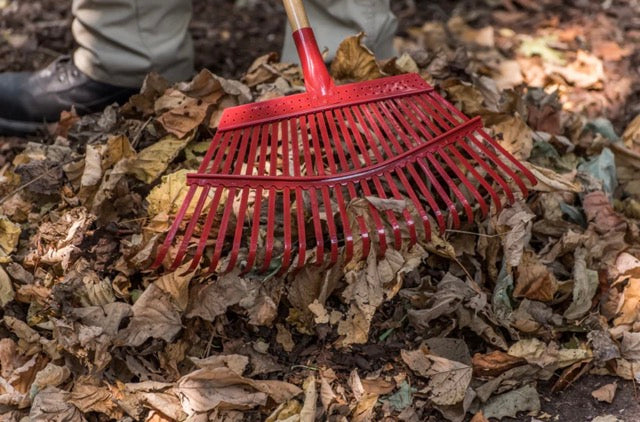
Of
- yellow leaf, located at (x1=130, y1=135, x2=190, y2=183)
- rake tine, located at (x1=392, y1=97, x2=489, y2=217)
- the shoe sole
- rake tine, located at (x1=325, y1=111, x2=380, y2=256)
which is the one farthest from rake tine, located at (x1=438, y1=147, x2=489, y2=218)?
the shoe sole

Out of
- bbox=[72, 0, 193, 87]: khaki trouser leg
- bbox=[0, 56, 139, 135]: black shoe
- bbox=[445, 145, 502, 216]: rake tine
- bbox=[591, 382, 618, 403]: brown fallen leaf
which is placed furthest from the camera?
bbox=[0, 56, 139, 135]: black shoe

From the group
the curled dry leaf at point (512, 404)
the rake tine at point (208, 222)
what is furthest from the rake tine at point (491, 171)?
the rake tine at point (208, 222)

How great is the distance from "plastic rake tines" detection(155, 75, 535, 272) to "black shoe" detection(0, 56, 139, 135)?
27.3 inches

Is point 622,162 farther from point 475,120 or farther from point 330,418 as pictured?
point 330,418

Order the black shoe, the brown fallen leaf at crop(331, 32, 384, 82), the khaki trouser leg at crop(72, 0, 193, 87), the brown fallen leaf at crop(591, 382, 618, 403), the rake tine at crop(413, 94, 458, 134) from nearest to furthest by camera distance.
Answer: the brown fallen leaf at crop(591, 382, 618, 403), the rake tine at crop(413, 94, 458, 134), the brown fallen leaf at crop(331, 32, 384, 82), the khaki trouser leg at crop(72, 0, 193, 87), the black shoe

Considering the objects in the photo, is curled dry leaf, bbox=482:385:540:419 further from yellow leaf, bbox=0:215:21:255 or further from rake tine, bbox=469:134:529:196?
yellow leaf, bbox=0:215:21:255

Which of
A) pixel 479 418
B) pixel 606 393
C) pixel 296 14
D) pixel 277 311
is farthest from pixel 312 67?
pixel 606 393

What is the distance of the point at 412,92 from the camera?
7.18 ft

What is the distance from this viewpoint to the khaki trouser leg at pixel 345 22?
256 cm

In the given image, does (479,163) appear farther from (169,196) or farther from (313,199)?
(169,196)

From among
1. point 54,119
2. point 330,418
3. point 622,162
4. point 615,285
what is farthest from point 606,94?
point 54,119

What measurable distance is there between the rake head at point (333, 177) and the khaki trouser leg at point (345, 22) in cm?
42

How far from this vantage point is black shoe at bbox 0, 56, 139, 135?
2633 mm

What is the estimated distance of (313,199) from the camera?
→ 194 centimetres
